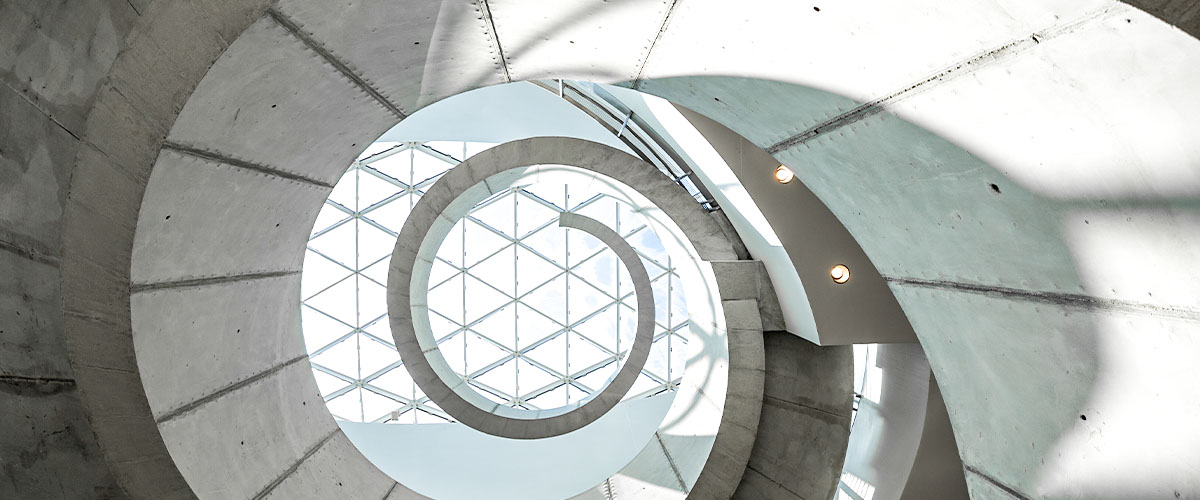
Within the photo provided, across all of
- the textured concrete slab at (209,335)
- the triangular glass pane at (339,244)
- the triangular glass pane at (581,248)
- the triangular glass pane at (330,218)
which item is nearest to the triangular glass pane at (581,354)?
the triangular glass pane at (581,248)

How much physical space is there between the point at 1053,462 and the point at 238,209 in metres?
7.36

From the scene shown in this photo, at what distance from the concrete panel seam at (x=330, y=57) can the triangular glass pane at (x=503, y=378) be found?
102 ft

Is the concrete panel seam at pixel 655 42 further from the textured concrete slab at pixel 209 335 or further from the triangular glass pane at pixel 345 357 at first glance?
the triangular glass pane at pixel 345 357

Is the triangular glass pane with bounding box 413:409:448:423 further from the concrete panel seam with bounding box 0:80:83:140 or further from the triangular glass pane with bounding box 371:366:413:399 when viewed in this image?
Answer: the concrete panel seam with bounding box 0:80:83:140

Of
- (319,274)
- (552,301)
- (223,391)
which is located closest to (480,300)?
(552,301)

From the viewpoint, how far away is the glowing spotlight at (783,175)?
10734 mm

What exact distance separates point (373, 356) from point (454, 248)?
22.0 ft

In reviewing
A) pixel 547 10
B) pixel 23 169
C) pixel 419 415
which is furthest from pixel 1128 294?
pixel 419 415

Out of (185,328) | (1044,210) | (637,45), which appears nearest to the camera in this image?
(1044,210)

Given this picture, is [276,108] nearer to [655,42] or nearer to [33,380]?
[33,380]

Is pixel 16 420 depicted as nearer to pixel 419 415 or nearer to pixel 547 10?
pixel 547 10

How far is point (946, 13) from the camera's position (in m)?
3.86

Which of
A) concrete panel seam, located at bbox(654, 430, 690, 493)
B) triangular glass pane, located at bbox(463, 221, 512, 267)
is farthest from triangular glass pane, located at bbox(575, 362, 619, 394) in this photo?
concrete panel seam, located at bbox(654, 430, 690, 493)

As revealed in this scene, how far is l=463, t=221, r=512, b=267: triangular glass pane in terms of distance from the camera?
117 ft
